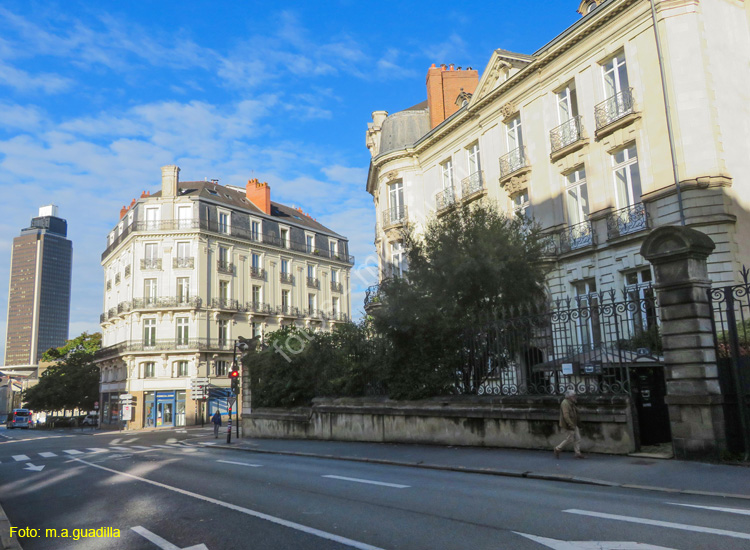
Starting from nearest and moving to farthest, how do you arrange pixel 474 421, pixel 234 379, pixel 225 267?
pixel 474 421 < pixel 234 379 < pixel 225 267

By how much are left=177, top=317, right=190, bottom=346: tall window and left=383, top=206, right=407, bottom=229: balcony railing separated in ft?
82.9

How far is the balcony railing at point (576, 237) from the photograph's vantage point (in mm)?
23344

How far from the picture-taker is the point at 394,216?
3444 centimetres

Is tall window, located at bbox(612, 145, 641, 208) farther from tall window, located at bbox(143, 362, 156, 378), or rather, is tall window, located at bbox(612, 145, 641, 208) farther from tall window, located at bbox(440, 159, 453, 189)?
tall window, located at bbox(143, 362, 156, 378)

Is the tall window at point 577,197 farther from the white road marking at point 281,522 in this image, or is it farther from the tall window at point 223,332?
the tall window at point 223,332

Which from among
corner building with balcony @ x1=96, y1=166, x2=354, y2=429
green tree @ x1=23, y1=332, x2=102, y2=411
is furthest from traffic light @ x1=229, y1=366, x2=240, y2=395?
green tree @ x1=23, y1=332, x2=102, y2=411

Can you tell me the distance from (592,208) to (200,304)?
3734 cm

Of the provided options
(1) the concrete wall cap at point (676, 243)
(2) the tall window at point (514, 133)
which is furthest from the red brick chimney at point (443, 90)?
(1) the concrete wall cap at point (676, 243)

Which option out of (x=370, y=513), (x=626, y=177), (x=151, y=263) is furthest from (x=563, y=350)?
(x=151, y=263)

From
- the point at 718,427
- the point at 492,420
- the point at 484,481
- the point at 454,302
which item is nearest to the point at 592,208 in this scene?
the point at 454,302

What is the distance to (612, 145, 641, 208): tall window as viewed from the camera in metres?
21.9

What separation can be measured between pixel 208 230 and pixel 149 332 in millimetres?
10304

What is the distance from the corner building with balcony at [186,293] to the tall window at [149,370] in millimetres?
89

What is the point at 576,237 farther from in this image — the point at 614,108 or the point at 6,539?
the point at 6,539
